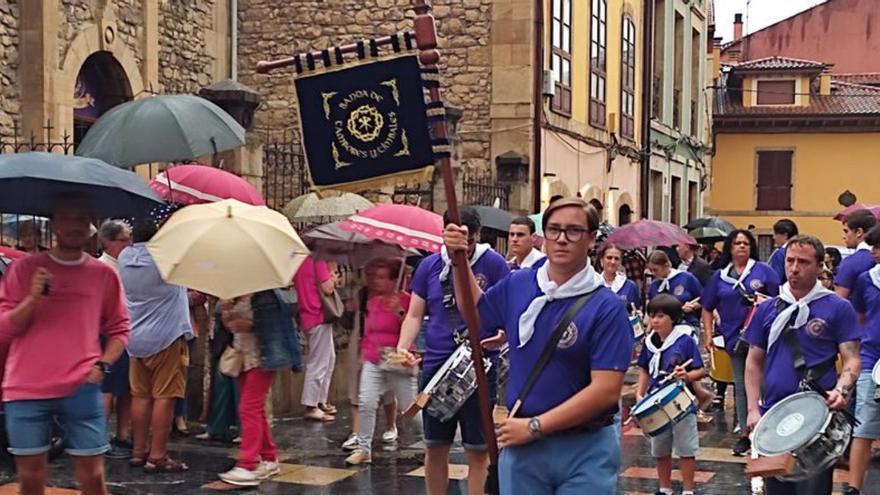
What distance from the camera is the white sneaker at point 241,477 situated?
26.0 feet

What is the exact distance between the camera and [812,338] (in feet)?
20.1

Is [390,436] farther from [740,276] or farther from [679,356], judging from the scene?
[740,276]

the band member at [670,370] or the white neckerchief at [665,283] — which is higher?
the white neckerchief at [665,283]

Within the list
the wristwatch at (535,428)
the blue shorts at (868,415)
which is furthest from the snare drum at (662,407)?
the wristwatch at (535,428)

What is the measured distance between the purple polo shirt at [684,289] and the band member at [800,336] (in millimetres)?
4945

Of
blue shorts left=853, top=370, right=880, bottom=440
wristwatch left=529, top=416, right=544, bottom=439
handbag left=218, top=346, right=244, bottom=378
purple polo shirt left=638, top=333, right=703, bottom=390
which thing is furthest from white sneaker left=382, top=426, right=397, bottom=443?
wristwatch left=529, top=416, right=544, bottom=439

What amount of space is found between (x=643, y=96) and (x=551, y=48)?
351 inches

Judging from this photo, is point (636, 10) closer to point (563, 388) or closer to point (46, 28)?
point (46, 28)

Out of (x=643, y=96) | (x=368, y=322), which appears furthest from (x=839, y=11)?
(x=368, y=322)

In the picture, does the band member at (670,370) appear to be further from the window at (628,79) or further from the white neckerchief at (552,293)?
the window at (628,79)

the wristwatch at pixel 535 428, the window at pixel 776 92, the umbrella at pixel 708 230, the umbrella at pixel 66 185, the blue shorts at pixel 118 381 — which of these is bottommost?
the blue shorts at pixel 118 381

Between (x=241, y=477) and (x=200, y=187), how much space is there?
232 cm

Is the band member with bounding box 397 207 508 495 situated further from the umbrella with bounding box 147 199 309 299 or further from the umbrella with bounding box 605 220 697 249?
the umbrella with bounding box 605 220 697 249

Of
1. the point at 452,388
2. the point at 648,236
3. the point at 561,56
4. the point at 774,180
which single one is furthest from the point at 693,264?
the point at 774,180
